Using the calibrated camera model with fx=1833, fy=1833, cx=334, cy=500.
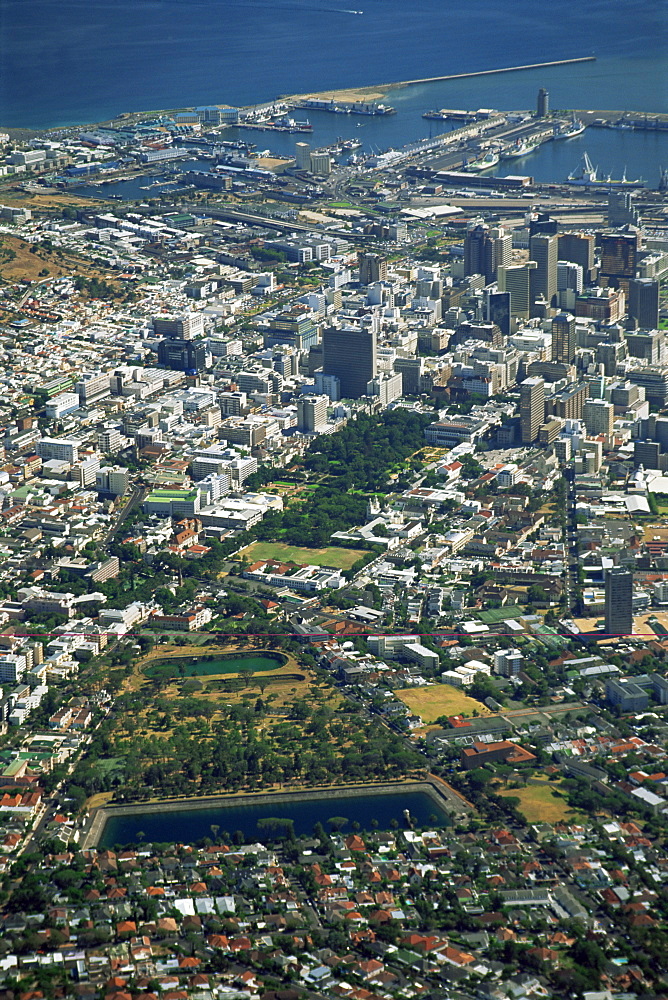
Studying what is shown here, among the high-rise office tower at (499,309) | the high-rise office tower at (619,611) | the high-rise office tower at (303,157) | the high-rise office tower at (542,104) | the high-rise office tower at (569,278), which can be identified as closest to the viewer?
the high-rise office tower at (619,611)

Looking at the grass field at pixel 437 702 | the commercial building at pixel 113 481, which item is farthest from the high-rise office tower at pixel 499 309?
the grass field at pixel 437 702

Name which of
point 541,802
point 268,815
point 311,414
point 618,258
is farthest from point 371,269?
point 268,815

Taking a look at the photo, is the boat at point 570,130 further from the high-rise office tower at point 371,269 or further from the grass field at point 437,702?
the grass field at point 437,702

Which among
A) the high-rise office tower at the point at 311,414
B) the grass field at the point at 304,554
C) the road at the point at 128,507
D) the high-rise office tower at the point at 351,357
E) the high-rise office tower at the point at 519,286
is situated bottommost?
the grass field at the point at 304,554

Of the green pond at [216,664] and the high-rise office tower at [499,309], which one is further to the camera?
the high-rise office tower at [499,309]

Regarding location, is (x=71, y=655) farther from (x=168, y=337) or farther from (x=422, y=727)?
(x=168, y=337)

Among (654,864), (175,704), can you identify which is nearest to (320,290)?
(175,704)

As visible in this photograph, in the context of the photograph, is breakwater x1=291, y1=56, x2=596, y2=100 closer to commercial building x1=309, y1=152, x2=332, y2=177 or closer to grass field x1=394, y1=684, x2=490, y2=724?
commercial building x1=309, y1=152, x2=332, y2=177

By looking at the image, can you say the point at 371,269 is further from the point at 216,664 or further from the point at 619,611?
the point at 216,664
